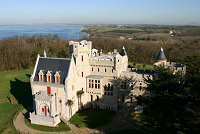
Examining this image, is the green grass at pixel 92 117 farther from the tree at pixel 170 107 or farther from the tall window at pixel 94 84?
the tree at pixel 170 107

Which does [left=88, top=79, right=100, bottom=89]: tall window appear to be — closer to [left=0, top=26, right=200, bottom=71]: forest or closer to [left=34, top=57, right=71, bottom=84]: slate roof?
[left=34, top=57, right=71, bottom=84]: slate roof

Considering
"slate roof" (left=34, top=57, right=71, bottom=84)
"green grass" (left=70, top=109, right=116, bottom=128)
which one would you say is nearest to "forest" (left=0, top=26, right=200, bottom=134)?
"green grass" (left=70, top=109, right=116, bottom=128)

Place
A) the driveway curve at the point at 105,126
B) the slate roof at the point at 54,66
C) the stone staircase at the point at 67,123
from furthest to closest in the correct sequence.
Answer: the slate roof at the point at 54,66 < the stone staircase at the point at 67,123 < the driveway curve at the point at 105,126

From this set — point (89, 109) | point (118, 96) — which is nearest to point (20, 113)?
point (89, 109)

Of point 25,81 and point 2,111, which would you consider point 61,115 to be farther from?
point 25,81

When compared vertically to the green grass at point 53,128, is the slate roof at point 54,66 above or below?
above

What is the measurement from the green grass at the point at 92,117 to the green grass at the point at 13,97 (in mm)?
10500

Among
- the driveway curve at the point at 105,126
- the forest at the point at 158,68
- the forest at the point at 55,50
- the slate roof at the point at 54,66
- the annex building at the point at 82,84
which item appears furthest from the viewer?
the forest at the point at 55,50

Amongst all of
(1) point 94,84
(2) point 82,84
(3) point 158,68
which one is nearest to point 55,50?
(2) point 82,84

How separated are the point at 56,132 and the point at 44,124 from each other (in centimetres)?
334

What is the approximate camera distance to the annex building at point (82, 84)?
Result: 103 feet

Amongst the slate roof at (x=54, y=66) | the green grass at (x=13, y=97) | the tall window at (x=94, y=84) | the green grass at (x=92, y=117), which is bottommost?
the green grass at (x=13, y=97)

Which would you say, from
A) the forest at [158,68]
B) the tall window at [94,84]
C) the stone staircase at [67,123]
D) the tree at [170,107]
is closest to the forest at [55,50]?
the forest at [158,68]

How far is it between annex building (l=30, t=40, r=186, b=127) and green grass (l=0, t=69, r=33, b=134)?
4.97m
